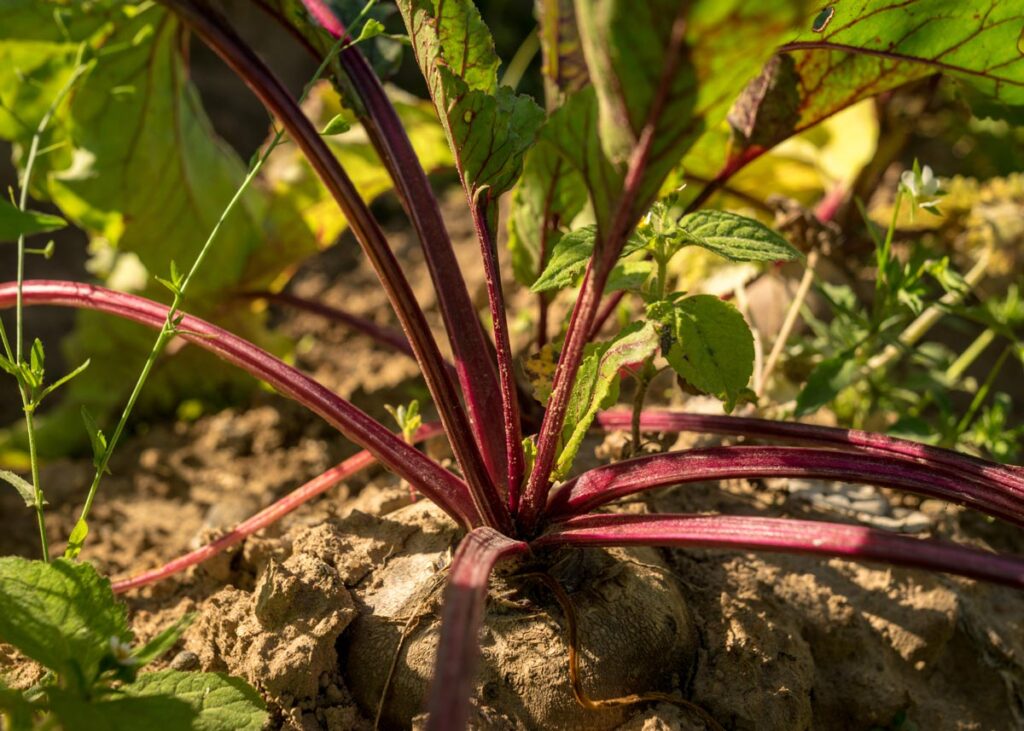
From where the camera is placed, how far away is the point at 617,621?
4.58 feet

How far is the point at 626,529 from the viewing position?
1.31 meters

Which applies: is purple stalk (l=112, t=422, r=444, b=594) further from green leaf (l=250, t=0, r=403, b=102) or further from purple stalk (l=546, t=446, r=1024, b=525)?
green leaf (l=250, t=0, r=403, b=102)

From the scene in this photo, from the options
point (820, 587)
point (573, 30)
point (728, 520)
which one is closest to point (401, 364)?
point (573, 30)

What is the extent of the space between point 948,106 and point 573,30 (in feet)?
5.73

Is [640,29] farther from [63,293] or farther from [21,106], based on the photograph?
[21,106]

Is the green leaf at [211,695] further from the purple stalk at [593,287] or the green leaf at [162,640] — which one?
the purple stalk at [593,287]

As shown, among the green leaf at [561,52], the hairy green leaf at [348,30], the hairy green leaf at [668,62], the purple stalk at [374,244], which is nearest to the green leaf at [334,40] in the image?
the hairy green leaf at [348,30]

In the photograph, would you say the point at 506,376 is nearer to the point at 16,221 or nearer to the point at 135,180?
the point at 16,221

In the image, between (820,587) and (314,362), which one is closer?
(820,587)

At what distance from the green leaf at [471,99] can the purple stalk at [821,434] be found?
492 mm

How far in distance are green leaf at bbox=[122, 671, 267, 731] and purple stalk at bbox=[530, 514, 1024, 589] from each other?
0.46 m

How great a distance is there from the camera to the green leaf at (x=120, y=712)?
1047mm

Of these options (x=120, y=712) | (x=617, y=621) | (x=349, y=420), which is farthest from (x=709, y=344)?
(x=120, y=712)

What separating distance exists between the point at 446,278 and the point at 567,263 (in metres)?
0.33
